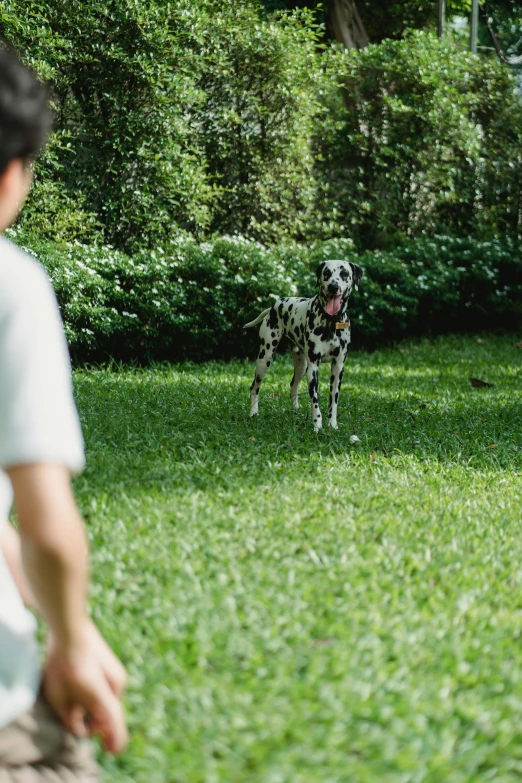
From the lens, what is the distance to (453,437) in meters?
6.50

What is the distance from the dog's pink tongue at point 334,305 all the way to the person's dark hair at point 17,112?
5.22 metres

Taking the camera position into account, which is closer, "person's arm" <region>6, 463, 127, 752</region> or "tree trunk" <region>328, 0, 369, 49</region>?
"person's arm" <region>6, 463, 127, 752</region>

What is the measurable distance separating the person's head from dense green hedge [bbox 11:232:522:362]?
7997 mm

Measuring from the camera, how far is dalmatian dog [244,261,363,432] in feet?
21.4

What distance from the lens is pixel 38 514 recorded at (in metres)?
1.25

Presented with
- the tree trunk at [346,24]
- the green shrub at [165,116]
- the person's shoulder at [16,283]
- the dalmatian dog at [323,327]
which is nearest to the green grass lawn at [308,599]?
the dalmatian dog at [323,327]

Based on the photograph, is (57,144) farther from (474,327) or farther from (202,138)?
(474,327)

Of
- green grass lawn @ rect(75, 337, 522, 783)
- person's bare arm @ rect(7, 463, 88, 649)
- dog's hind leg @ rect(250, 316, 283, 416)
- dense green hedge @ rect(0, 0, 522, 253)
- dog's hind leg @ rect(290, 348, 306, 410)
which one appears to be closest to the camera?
person's bare arm @ rect(7, 463, 88, 649)

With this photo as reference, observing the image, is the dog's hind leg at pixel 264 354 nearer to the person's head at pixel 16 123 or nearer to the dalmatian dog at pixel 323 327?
the dalmatian dog at pixel 323 327

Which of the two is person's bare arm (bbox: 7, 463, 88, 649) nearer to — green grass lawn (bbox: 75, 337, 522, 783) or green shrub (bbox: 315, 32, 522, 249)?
green grass lawn (bbox: 75, 337, 522, 783)

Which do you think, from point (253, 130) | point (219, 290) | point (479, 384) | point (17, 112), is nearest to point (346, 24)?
point (253, 130)

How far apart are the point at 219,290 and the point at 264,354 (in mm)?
3603

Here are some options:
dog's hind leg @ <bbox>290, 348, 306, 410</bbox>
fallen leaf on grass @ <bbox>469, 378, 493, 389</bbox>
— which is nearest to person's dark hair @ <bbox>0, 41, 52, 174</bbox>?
dog's hind leg @ <bbox>290, 348, 306, 410</bbox>

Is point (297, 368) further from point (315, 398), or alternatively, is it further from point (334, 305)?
point (334, 305)
